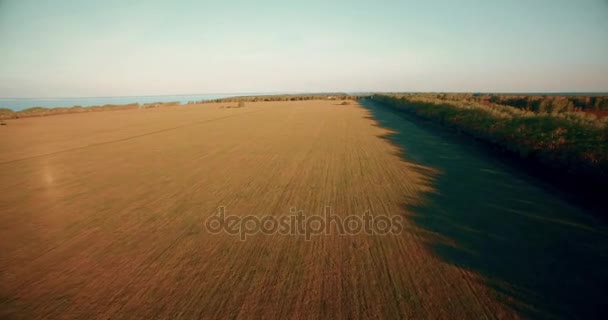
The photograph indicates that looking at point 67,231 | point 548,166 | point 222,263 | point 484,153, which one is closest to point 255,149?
point 67,231

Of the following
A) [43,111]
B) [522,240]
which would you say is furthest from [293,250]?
[43,111]

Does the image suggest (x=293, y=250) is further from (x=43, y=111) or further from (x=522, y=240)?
(x=43, y=111)

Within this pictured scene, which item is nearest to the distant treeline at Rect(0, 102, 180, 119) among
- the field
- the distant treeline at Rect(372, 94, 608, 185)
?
the field

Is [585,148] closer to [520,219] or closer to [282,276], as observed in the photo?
[520,219]

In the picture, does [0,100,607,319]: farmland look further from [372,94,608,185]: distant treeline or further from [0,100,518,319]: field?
[372,94,608,185]: distant treeline

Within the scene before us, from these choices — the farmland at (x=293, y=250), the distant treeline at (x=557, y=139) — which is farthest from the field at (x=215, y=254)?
the distant treeline at (x=557, y=139)
